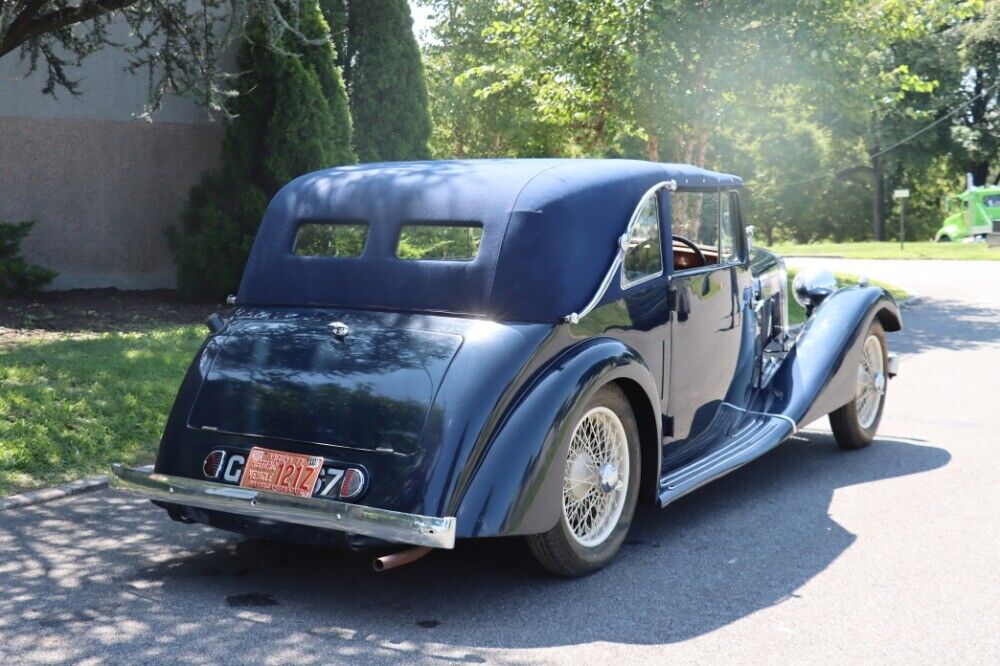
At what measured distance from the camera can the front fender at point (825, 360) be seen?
22.1 feet

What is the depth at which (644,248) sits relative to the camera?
18.6 feet

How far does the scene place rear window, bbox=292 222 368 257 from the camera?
18.1ft

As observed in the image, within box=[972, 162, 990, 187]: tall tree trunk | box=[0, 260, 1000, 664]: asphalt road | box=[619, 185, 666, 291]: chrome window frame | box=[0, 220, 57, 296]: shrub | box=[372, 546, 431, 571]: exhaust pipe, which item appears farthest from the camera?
box=[972, 162, 990, 187]: tall tree trunk

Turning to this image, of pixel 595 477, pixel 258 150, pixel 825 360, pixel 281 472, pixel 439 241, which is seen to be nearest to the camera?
pixel 281 472

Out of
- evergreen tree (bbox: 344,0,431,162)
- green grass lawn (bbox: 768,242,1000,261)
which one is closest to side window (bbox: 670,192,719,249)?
evergreen tree (bbox: 344,0,431,162)

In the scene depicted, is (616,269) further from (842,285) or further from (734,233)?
(842,285)

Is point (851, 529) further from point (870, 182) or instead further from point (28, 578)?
point (870, 182)

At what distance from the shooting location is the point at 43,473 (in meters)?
6.78

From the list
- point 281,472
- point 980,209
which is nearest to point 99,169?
point 281,472

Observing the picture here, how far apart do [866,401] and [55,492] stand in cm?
486

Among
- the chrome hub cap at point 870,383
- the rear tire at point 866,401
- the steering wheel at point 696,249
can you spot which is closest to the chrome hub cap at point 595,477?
the steering wheel at point 696,249

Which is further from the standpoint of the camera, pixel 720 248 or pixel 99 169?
pixel 99 169

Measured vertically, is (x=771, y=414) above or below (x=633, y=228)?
below

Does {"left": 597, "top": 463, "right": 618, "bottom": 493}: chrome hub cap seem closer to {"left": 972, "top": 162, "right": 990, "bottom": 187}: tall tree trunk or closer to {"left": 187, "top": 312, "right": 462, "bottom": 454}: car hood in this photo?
{"left": 187, "top": 312, "right": 462, "bottom": 454}: car hood
